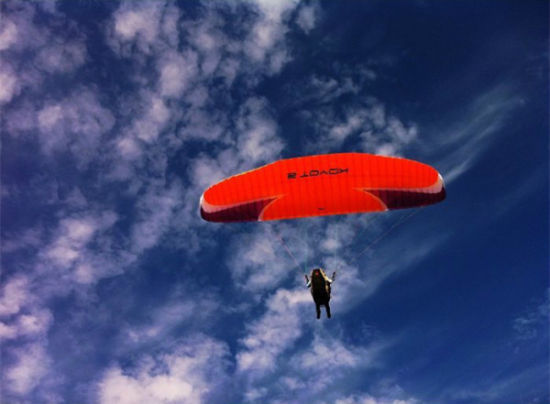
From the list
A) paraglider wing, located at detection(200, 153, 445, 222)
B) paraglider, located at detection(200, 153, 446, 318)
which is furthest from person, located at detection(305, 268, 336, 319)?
paraglider wing, located at detection(200, 153, 445, 222)

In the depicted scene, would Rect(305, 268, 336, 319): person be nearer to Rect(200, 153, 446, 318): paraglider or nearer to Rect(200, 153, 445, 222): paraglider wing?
Rect(200, 153, 446, 318): paraglider

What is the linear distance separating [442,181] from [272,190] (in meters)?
8.74

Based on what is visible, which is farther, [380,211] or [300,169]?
[380,211]

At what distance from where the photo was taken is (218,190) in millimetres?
22000

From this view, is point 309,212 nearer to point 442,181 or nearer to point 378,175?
point 378,175

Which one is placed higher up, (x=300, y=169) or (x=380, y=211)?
(x=300, y=169)

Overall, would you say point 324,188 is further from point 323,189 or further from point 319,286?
point 319,286

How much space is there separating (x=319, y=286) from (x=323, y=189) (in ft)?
16.2

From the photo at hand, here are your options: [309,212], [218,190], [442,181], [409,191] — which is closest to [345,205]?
[309,212]

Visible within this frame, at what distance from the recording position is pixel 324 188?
21.3 meters

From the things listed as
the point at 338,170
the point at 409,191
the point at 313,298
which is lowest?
the point at 313,298

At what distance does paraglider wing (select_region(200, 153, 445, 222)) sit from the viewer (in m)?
20.9

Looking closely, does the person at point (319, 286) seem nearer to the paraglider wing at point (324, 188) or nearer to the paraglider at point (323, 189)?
the paraglider at point (323, 189)

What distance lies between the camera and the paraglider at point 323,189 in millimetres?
20922
